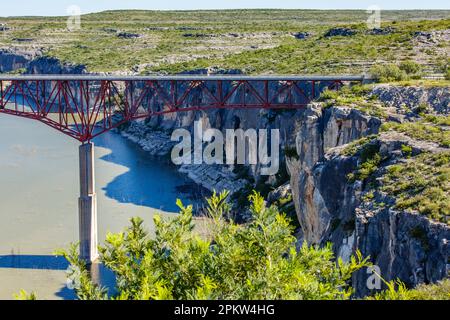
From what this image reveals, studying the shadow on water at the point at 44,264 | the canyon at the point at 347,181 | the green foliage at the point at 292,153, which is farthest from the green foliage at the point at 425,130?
the shadow on water at the point at 44,264

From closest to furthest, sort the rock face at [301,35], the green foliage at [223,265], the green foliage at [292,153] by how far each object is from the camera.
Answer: the green foliage at [223,265] → the green foliage at [292,153] → the rock face at [301,35]

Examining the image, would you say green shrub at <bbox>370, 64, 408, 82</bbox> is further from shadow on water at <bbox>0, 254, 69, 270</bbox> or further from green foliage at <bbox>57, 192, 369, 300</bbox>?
green foliage at <bbox>57, 192, 369, 300</bbox>

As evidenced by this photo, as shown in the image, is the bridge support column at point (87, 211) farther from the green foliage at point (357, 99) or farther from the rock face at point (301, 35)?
the rock face at point (301, 35)

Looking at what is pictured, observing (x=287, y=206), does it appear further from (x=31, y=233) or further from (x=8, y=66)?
(x=8, y=66)

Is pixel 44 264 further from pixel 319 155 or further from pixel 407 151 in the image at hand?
pixel 407 151

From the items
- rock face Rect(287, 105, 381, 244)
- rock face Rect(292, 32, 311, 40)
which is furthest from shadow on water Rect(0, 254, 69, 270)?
rock face Rect(292, 32, 311, 40)
